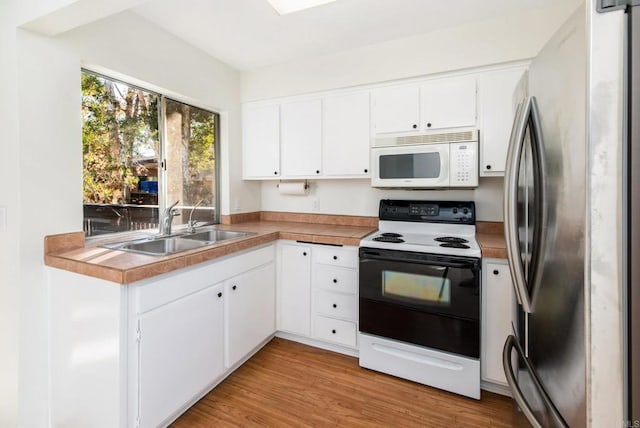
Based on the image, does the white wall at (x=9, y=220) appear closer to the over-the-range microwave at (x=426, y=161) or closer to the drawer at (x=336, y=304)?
the drawer at (x=336, y=304)

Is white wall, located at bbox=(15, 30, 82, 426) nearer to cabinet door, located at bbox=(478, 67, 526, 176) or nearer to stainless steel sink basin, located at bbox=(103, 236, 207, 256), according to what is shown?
stainless steel sink basin, located at bbox=(103, 236, 207, 256)

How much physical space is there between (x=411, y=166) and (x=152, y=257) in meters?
1.84

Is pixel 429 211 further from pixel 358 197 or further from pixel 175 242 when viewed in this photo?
pixel 175 242

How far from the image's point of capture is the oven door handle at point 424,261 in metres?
1.79

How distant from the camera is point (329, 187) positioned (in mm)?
2992

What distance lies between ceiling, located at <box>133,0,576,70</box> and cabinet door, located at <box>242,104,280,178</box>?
59 cm

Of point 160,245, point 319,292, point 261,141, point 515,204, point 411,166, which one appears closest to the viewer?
point 515,204

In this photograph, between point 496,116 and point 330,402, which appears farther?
point 496,116

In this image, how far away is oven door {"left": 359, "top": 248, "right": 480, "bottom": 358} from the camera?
1794mm

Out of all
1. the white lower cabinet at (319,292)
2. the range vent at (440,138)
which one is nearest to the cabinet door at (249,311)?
the white lower cabinet at (319,292)

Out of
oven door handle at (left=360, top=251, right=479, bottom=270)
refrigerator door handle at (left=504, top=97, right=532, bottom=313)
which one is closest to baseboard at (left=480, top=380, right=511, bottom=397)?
oven door handle at (left=360, top=251, right=479, bottom=270)

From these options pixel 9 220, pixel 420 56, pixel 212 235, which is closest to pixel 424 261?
pixel 420 56

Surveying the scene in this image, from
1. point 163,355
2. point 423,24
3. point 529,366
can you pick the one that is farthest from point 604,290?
point 423,24

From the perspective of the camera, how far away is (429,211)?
7.95ft
